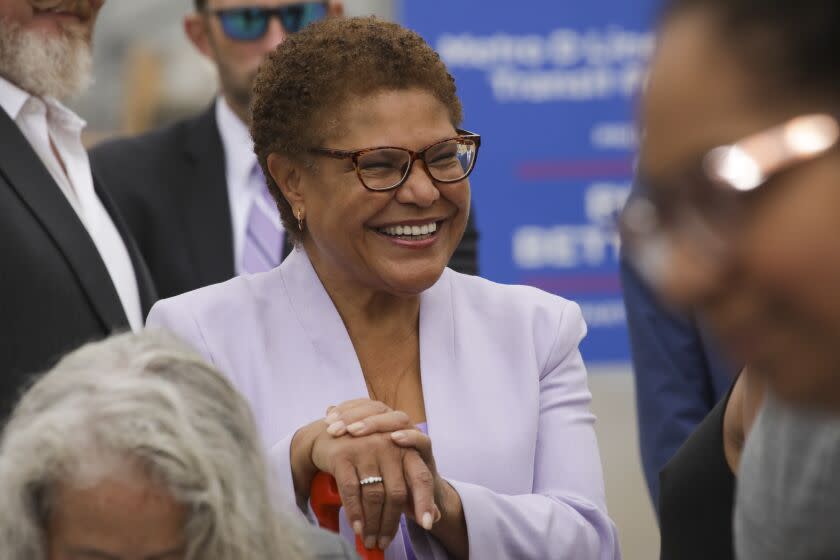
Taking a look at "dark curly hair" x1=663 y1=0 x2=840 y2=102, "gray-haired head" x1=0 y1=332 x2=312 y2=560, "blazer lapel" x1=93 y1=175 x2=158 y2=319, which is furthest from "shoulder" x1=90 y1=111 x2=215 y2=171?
"dark curly hair" x1=663 y1=0 x2=840 y2=102

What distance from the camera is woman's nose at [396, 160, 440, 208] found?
2680mm

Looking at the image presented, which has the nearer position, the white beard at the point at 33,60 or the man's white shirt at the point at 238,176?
the white beard at the point at 33,60

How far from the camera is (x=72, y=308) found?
3137 millimetres

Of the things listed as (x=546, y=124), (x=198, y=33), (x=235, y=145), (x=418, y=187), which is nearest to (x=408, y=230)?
(x=418, y=187)

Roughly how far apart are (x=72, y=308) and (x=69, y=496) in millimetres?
1435

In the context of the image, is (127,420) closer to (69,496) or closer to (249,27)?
(69,496)

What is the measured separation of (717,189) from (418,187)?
160cm

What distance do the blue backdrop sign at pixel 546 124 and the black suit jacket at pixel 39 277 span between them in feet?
11.6

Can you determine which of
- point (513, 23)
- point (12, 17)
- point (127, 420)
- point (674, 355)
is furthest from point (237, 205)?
point (513, 23)

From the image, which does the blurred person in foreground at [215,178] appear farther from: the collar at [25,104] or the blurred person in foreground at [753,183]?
the blurred person in foreground at [753,183]

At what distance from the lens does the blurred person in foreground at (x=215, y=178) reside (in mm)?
3961

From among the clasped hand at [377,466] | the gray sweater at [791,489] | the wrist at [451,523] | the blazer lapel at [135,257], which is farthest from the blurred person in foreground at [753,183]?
the blazer lapel at [135,257]

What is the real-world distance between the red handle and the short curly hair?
2.38ft

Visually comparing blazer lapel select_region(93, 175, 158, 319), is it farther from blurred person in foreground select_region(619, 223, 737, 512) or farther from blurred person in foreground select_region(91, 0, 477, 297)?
blurred person in foreground select_region(619, 223, 737, 512)
